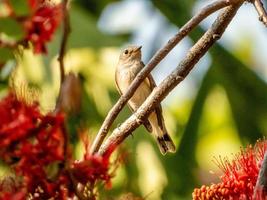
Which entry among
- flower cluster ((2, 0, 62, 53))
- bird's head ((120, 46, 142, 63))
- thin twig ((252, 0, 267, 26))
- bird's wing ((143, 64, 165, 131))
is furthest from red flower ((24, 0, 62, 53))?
bird's head ((120, 46, 142, 63))

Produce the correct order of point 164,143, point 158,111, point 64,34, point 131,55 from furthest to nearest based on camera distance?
1. point 131,55
2. point 158,111
3. point 164,143
4. point 64,34

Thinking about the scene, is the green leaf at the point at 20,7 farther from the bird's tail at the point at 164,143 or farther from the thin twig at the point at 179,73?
the bird's tail at the point at 164,143

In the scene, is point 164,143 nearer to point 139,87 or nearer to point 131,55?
point 139,87

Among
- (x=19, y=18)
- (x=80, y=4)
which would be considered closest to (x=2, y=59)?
(x=19, y=18)

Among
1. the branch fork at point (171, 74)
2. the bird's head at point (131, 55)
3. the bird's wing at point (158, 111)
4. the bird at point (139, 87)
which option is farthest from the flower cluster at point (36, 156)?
the bird's head at point (131, 55)

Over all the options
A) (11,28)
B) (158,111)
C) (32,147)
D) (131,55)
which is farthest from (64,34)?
(131,55)
